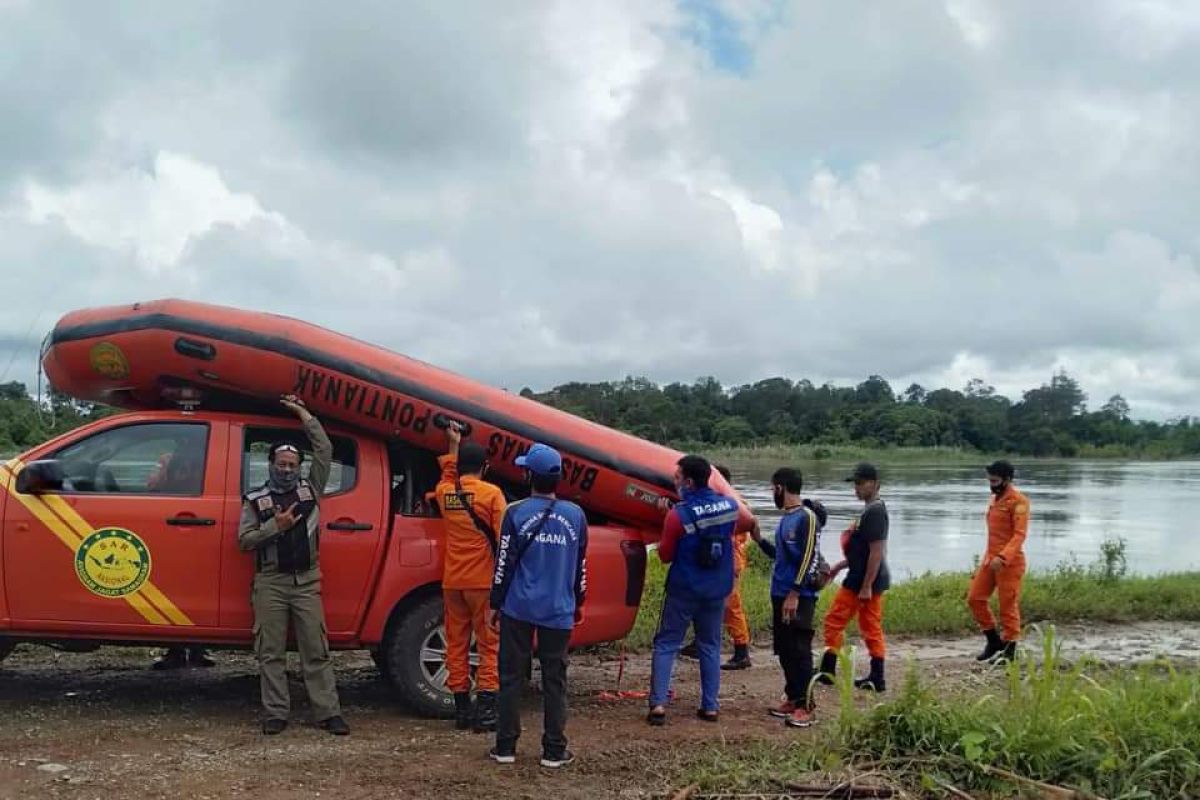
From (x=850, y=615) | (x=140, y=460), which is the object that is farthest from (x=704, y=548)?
(x=140, y=460)

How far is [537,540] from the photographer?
5.60 metres

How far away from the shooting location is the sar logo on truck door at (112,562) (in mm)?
5984

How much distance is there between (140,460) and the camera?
20.5 ft

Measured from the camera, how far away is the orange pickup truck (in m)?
5.98

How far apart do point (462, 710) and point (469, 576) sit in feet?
2.60

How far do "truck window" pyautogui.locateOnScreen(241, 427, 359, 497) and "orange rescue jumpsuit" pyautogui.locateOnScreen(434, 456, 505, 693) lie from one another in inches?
24.9

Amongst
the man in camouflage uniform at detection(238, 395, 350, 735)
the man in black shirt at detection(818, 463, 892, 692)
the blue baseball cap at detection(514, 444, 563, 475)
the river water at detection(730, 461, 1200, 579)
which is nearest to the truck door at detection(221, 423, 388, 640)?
the man in camouflage uniform at detection(238, 395, 350, 735)

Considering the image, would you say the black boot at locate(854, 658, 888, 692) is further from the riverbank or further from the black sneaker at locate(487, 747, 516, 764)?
the riverbank

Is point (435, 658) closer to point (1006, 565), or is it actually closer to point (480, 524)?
point (480, 524)

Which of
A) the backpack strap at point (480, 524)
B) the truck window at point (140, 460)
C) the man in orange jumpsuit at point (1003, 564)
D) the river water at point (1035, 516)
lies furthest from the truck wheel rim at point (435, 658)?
the river water at point (1035, 516)

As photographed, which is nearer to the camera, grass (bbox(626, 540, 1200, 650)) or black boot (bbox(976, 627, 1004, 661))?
black boot (bbox(976, 627, 1004, 661))

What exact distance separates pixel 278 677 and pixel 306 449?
1388 millimetres

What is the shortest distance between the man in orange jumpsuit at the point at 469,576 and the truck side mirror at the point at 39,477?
205 cm

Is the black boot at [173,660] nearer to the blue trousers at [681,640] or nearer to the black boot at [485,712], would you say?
the black boot at [485,712]
